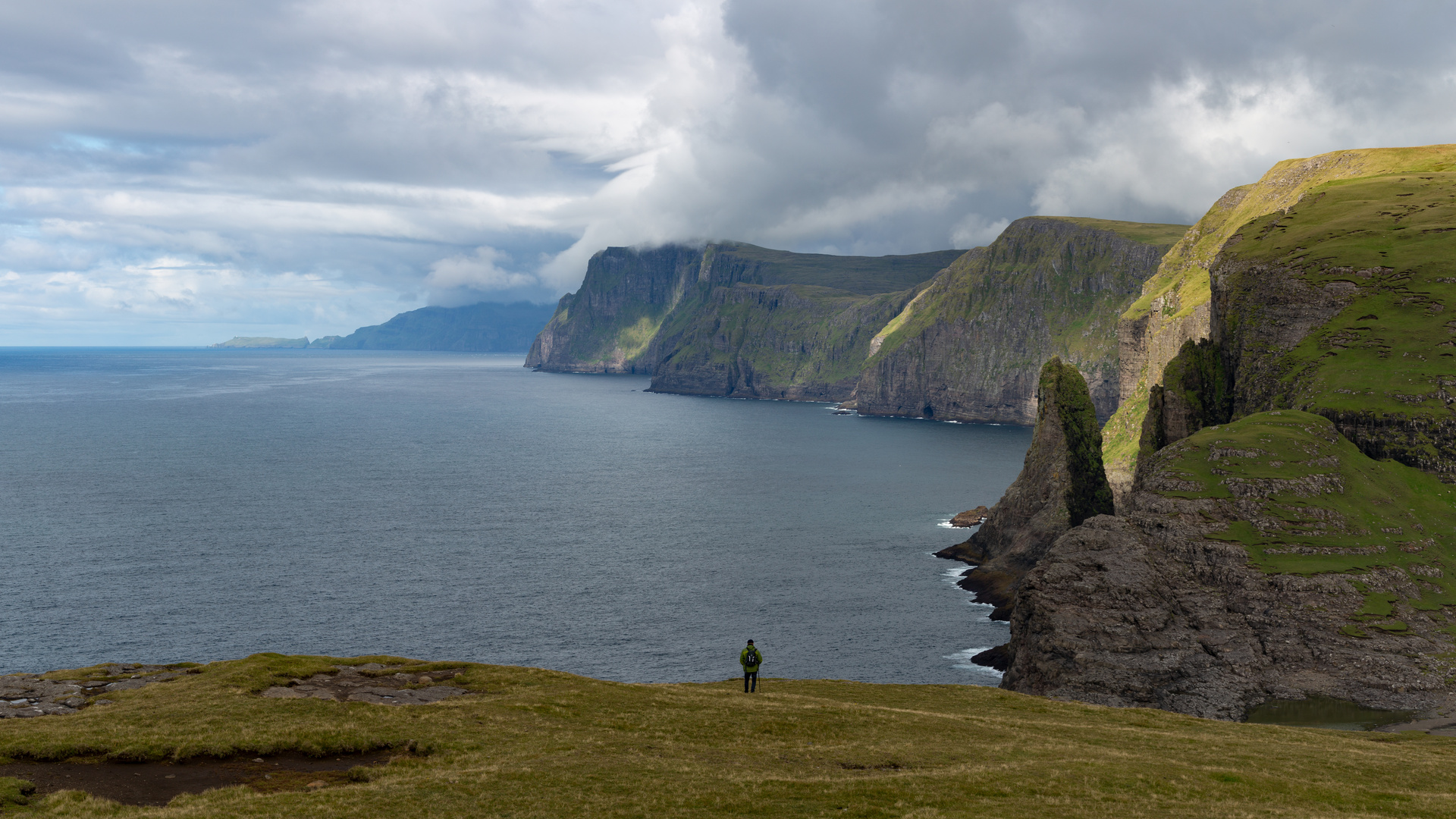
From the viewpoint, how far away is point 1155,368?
197250mm

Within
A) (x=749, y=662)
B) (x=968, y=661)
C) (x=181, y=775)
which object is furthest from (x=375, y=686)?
(x=968, y=661)

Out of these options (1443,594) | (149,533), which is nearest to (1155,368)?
(1443,594)

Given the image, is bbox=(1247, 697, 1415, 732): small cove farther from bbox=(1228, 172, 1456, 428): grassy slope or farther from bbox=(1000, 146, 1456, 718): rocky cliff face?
bbox=(1228, 172, 1456, 428): grassy slope

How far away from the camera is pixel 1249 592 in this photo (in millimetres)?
91500

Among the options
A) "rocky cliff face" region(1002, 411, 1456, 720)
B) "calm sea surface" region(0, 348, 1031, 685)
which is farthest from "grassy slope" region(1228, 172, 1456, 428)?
"calm sea surface" region(0, 348, 1031, 685)

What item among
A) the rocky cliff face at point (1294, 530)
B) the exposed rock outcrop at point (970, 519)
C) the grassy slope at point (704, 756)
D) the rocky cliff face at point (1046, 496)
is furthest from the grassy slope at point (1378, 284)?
the grassy slope at point (704, 756)

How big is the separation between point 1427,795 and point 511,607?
101597 millimetres

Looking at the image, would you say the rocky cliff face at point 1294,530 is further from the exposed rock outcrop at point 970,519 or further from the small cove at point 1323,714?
the exposed rock outcrop at point 970,519

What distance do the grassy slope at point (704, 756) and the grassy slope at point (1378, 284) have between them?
262 feet

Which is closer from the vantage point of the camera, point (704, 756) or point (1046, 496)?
point (704, 756)

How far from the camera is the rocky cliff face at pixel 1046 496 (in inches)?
5458

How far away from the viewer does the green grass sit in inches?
3693

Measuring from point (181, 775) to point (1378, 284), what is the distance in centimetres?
15806

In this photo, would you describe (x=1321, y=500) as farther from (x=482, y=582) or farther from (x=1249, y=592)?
(x=482, y=582)
